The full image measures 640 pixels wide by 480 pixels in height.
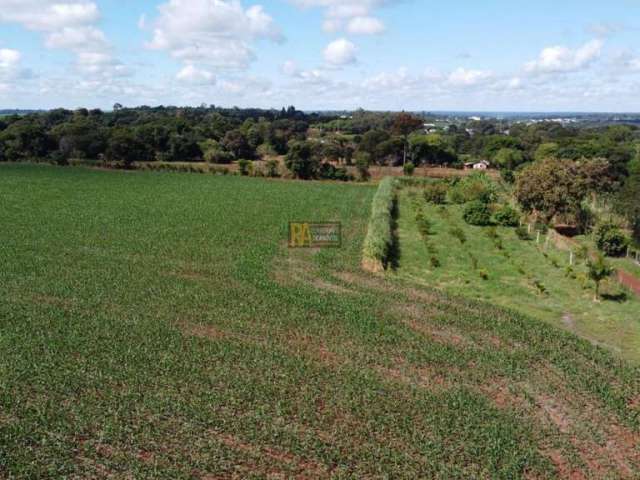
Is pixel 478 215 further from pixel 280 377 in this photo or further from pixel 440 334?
pixel 280 377

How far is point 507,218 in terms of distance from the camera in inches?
1433

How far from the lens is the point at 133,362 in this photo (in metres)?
15.4

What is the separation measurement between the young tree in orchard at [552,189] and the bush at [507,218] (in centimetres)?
133

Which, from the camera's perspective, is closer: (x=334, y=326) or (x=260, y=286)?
(x=334, y=326)

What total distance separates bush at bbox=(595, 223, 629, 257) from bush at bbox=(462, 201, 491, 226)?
797 cm

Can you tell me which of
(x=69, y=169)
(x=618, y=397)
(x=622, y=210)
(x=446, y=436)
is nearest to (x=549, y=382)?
(x=618, y=397)

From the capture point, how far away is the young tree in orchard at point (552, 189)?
33.5m

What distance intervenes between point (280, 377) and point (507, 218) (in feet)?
84.7

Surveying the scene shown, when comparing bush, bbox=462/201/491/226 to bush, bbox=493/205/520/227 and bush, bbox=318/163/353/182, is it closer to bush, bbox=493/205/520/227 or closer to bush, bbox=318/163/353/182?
bush, bbox=493/205/520/227

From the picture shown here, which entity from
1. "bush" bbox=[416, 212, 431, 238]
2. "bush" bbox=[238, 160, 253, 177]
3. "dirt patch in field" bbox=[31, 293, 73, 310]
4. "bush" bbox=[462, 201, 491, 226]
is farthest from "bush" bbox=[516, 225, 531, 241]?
"bush" bbox=[238, 160, 253, 177]

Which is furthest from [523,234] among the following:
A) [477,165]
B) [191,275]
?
[477,165]

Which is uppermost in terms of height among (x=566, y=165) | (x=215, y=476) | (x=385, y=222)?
(x=566, y=165)

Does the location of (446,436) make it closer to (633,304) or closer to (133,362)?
(133,362)

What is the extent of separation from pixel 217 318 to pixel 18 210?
984 inches
